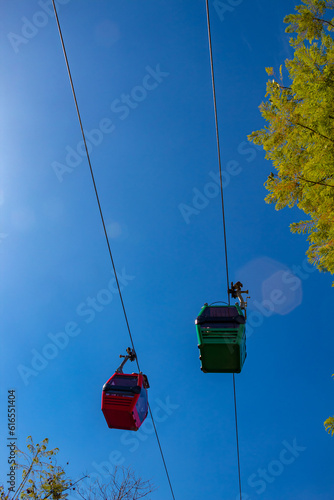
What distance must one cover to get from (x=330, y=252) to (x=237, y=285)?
2.11 metres

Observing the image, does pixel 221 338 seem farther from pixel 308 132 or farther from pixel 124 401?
pixel 308 132

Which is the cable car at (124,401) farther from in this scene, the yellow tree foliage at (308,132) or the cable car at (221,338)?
the yellow tree foliage at (308,132)

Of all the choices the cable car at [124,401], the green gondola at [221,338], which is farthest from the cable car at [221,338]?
the cable car at [124,401]

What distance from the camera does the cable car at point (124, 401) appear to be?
6.43 meters

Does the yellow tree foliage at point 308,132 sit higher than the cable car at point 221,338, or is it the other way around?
the yellow tree foliage at point 308,132

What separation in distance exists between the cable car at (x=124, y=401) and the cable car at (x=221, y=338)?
170 cm

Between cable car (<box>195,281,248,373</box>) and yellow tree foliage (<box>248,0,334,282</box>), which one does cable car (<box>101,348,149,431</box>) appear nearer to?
cable car (<box>195,281,248,373</box>)

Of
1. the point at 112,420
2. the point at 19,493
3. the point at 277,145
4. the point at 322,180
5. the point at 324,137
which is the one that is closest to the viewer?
the point at 324,137

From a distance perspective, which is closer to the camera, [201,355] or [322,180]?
[322,180]

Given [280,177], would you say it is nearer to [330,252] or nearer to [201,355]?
[330,252]

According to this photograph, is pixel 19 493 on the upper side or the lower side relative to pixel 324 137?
lower

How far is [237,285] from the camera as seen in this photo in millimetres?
6754

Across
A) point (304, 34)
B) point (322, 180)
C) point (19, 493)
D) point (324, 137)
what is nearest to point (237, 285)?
point (322, 180)

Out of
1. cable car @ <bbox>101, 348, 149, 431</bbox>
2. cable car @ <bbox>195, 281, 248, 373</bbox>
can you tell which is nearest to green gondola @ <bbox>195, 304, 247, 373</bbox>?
cable car @ <bbox>195, 281, 248, 373</bbox>
